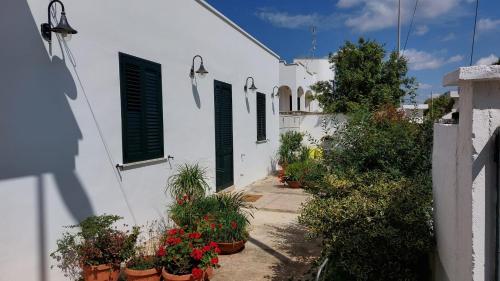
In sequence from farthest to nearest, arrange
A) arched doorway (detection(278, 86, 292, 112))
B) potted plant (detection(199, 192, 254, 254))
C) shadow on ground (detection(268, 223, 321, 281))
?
arched doorway (detection(278, 86, 292, 112))
potted plant (detection(199, 192, 254, 254))
shadow on ground (detection(268, 223, 321, 281))

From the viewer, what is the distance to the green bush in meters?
3.47

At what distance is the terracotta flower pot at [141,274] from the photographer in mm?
4145

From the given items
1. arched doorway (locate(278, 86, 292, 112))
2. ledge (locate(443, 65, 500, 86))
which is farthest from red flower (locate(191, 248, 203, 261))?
arched doorway (locate(278, 86, 292, 112))

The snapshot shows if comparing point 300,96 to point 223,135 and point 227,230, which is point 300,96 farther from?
point 227,230

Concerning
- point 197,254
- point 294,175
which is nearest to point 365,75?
point 294,175

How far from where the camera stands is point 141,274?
4.14 meters

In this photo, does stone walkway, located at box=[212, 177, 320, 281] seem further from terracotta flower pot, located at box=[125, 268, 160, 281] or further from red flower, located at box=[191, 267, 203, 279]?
terracotta flower pot, located at box=[125, 268, 160, 281]

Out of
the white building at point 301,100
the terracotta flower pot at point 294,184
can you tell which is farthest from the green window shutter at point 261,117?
the terracotta flower pot at point 294,184

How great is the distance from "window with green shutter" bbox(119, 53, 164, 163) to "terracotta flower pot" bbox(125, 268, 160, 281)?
185 centimetres

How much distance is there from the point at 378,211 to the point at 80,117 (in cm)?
381

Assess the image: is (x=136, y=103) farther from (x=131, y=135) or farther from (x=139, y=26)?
(x=139, y=26)

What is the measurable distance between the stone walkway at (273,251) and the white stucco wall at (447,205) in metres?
2.01

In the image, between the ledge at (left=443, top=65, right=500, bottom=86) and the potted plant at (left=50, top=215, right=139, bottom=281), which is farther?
the potted plant at (left=50, top=215, right=139, bottom=281)

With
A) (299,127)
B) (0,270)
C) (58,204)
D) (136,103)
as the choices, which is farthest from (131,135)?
(299,127)
